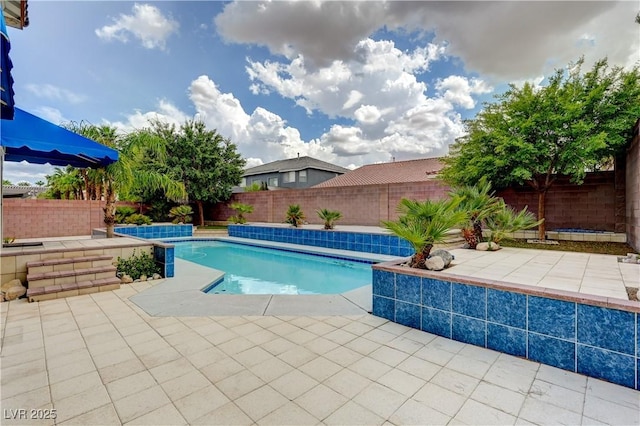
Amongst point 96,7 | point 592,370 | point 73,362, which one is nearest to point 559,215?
point 592,370

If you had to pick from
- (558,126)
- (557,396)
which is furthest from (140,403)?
(558,126)

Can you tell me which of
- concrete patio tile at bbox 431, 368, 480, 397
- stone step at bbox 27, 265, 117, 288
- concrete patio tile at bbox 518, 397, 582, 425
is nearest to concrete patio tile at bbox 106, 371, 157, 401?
concrete patio tile at bbox 431, 368, 480, 397

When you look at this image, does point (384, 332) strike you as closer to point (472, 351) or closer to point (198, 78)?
point (472, 351)

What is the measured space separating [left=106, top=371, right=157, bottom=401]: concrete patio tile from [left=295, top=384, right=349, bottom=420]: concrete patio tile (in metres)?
1.21

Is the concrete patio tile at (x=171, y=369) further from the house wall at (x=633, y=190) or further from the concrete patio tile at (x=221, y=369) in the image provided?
the house wall at (x=633, y=190)

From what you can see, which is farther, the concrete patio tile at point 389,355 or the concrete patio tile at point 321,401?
the concrete patio tile at point 389,355

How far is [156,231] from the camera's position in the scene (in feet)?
40.4

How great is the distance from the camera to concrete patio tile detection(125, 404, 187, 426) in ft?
6.00

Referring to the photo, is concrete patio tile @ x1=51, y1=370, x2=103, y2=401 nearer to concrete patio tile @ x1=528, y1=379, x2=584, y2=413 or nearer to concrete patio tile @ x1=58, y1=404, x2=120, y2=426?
concrete patio tile @ x1=58, y1=404, x2=120, y2=426

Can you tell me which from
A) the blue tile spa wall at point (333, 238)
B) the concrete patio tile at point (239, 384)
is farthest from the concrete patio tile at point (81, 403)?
the blue tile spa wall at point (333, 238)

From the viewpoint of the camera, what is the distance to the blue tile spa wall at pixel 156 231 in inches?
452

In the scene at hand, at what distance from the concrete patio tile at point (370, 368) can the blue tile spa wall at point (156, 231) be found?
1150 centimetres

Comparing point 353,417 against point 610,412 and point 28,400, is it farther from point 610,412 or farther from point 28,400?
point 28,400

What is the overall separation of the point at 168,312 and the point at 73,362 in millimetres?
1289
